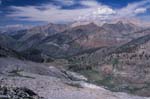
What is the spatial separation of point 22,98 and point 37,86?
23950mm

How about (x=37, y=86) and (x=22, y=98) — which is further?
(x=37, y=86)

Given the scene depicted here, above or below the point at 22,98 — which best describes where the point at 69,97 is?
below

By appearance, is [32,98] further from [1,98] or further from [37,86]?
[37,86]

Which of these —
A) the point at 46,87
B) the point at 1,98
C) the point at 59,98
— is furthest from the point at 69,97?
the point at 1,98

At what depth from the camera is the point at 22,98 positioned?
4328 centimetres

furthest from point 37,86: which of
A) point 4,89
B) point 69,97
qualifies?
point 4,89

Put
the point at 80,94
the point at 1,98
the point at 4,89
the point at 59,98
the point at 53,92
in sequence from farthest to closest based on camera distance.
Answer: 1. the point at 80,94
2. the point at 53,92
3. the point at 59,98
4. the point at 4,89
5. the point at 1,98

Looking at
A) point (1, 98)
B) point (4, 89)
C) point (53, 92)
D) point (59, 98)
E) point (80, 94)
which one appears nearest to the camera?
point (1, 98)

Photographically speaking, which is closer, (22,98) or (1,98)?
(1,98)

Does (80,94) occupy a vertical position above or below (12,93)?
below

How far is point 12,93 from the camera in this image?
44.8 meters

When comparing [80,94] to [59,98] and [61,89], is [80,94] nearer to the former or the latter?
[61,89]

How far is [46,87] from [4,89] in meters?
22.5

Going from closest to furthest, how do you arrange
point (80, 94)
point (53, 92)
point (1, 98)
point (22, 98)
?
point (1, 98), point (22, 98), point (53, 92), point (80, 94)
